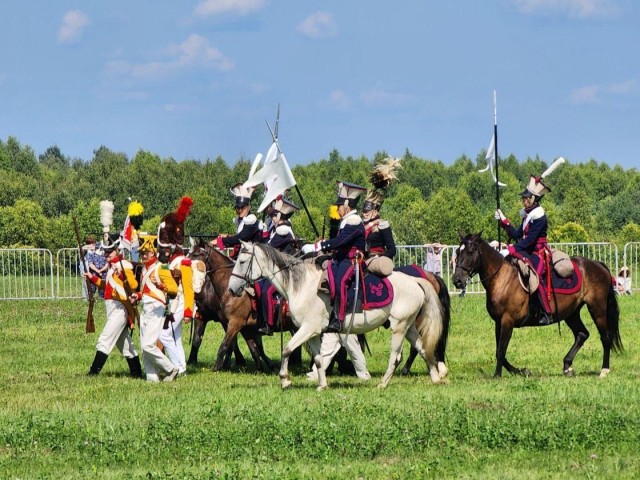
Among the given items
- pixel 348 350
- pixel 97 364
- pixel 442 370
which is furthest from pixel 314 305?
pixel 97 364

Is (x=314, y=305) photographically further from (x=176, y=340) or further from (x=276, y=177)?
(x=176, y=340)

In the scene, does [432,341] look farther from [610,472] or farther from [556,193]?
[556,193]

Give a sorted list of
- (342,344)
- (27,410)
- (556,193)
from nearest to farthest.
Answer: (27,410)
(342,344)
(556,193)

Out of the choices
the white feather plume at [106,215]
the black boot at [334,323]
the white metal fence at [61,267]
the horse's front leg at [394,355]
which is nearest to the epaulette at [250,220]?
the white feather plume at [106,215]

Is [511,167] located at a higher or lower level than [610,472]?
higher

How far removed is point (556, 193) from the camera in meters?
78.2

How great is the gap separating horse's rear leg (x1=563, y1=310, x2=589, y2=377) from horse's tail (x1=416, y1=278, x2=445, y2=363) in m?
2.35

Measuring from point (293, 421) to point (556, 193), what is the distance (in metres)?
68.5

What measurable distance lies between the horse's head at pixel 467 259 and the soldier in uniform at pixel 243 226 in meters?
3.11

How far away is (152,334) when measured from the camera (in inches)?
635

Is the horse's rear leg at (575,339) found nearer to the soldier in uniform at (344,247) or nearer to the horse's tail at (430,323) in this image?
the horse's tail at (430,323)

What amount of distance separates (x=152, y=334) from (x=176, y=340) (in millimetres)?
1261

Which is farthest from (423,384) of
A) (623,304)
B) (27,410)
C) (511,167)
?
(511,167)

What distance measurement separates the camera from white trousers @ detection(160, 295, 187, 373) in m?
16.7
